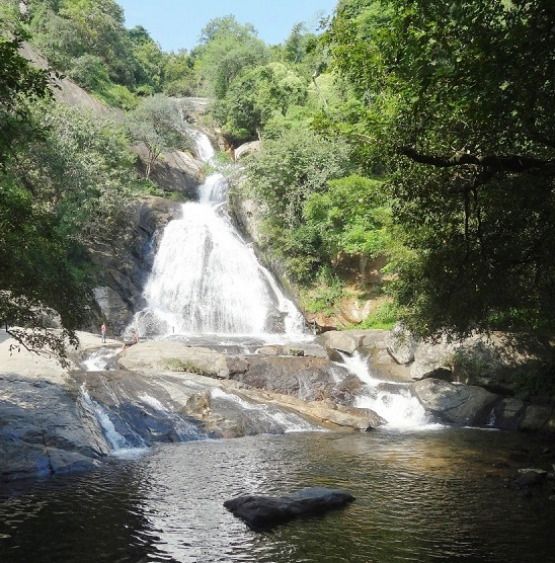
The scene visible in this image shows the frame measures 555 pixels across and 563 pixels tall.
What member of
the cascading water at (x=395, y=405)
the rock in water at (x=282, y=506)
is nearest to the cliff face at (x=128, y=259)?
the cascading water at (x=395, y=405)

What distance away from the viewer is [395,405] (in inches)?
872

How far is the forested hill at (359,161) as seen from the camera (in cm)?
715

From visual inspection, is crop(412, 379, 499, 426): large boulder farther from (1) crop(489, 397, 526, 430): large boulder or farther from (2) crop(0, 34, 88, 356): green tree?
(2) crop(0, 34, 88, 356): green tree

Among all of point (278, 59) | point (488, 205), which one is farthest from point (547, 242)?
point (278, 59)

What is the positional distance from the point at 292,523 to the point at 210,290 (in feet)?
83.5

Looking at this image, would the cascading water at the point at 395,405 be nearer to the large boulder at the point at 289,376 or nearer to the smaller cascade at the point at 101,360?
the large boulder at the point at 289,376

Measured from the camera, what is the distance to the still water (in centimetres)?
851

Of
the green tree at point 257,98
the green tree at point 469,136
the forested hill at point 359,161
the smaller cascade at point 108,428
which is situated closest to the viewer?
the green tree at point 469,136

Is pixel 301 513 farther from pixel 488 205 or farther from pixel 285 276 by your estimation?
pixel 285 276

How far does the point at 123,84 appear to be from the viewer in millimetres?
63875

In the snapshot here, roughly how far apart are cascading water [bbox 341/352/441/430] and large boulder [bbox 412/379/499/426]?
43 centimetres

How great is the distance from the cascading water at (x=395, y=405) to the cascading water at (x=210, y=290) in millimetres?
10165

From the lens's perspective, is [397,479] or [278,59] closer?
[397,479]

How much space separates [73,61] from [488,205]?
51.3m
